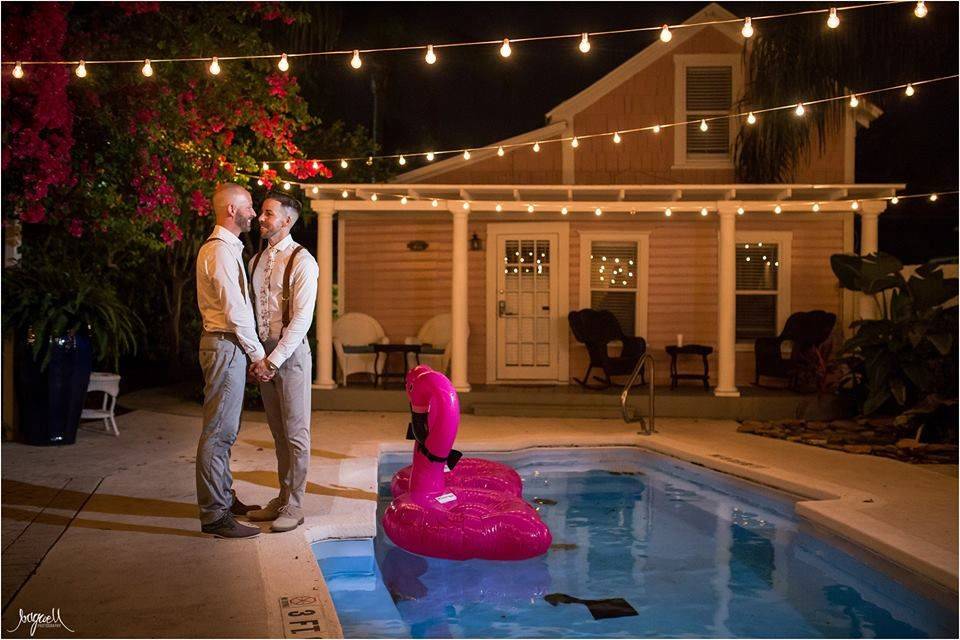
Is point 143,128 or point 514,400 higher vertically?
point 143,128

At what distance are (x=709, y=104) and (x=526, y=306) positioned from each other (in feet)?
11.9

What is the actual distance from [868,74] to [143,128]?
8.26 meters

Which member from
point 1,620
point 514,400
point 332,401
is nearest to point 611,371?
point 514,400

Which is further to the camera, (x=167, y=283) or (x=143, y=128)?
(x=167, y=283)

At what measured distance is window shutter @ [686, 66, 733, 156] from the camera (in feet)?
40.2

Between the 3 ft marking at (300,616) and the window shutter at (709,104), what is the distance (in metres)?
9.76

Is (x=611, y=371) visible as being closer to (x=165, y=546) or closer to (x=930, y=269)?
(x=930, y=269)

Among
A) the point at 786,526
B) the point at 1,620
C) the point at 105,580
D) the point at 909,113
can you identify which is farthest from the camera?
the point at 909,113

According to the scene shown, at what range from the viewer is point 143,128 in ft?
25.9

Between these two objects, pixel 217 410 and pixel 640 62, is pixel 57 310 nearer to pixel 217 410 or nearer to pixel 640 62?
pixel 217 410

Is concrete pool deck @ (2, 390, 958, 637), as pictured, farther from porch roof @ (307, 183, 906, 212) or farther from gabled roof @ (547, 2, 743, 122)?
gabled roof @ (547, 2, 743, 122)

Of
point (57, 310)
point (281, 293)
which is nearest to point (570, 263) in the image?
point (57, 310)

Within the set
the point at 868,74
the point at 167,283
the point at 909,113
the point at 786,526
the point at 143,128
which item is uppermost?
the point at 909,113

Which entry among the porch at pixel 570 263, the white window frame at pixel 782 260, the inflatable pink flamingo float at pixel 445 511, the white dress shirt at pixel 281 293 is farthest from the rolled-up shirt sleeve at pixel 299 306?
the white window frame at pixel 782 260
